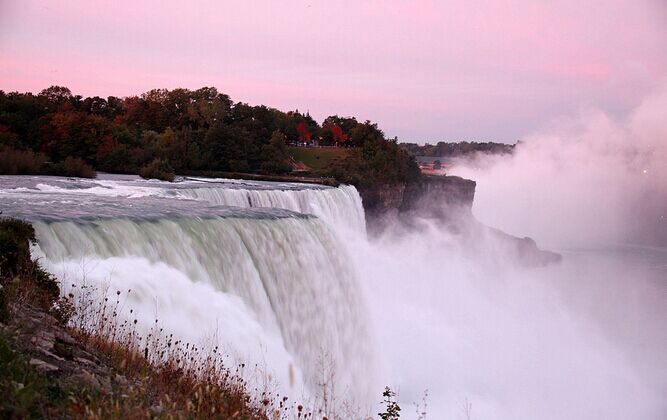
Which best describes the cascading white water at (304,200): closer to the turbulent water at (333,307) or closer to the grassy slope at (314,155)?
the turbulent water at (333,307)

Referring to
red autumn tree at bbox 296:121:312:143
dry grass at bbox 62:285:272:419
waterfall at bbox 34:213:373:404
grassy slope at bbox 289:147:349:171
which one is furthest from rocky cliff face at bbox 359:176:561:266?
dry grass at bbox 62:285:272:419

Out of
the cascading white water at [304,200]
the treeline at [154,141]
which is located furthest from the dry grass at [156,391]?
the treeline at [154,141]

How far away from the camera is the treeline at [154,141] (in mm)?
45094

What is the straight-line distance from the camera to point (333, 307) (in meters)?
17.6

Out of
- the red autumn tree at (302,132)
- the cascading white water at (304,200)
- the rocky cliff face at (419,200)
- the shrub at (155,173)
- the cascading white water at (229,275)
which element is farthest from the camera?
the red autumn tree at (302,132)

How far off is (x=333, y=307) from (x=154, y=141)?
159ft

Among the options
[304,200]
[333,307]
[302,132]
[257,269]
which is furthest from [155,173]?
[302,132]

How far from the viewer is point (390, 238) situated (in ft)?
188

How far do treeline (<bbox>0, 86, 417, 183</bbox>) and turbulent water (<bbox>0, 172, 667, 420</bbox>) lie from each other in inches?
514

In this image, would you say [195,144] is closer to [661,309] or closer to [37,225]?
[661,309]

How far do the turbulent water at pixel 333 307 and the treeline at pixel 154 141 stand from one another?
514 inches

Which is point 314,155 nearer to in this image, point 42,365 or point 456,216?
point 456,216

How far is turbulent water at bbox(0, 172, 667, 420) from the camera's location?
38.2ft

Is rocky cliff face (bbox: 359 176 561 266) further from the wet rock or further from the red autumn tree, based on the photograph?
the wet rock
